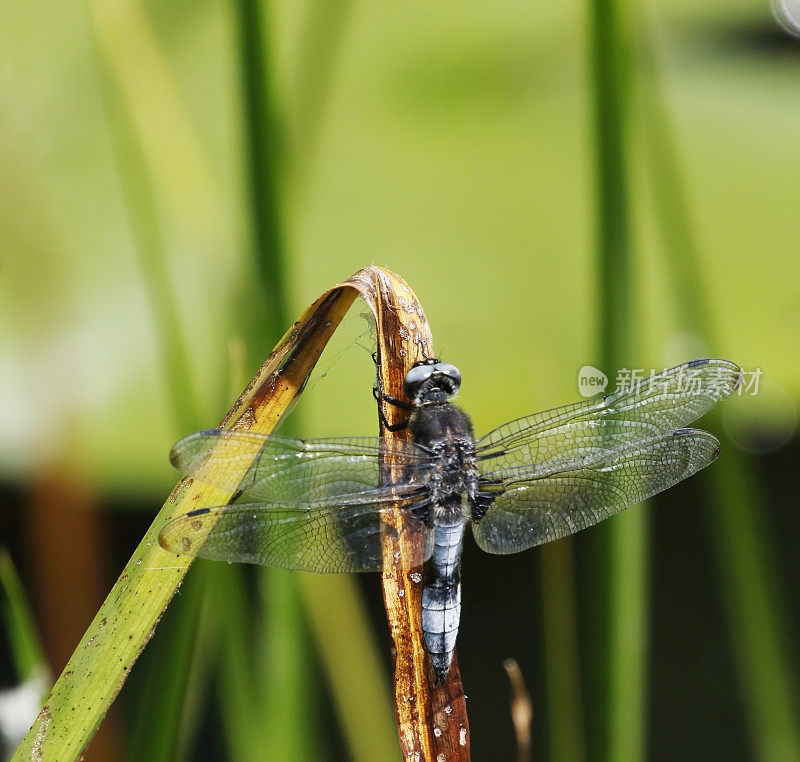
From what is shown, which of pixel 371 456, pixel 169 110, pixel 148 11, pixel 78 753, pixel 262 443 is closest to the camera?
pixel 78 753

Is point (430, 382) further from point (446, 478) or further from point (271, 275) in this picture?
point (271, 275)

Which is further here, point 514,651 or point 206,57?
point 514,651

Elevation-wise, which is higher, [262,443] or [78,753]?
[262,443]

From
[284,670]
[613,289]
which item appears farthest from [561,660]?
[613,289]

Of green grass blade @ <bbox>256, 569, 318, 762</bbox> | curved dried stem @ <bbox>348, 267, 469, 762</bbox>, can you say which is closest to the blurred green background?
green grass blade @ <bbox>256, 569, 318, 762</bbox>

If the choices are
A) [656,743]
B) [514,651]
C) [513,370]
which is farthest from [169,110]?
[656,743]

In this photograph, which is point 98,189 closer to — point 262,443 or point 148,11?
point 148,11

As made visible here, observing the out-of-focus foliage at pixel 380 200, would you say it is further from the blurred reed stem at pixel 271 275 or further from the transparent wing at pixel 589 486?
the transparent wing at pixel 589 486
